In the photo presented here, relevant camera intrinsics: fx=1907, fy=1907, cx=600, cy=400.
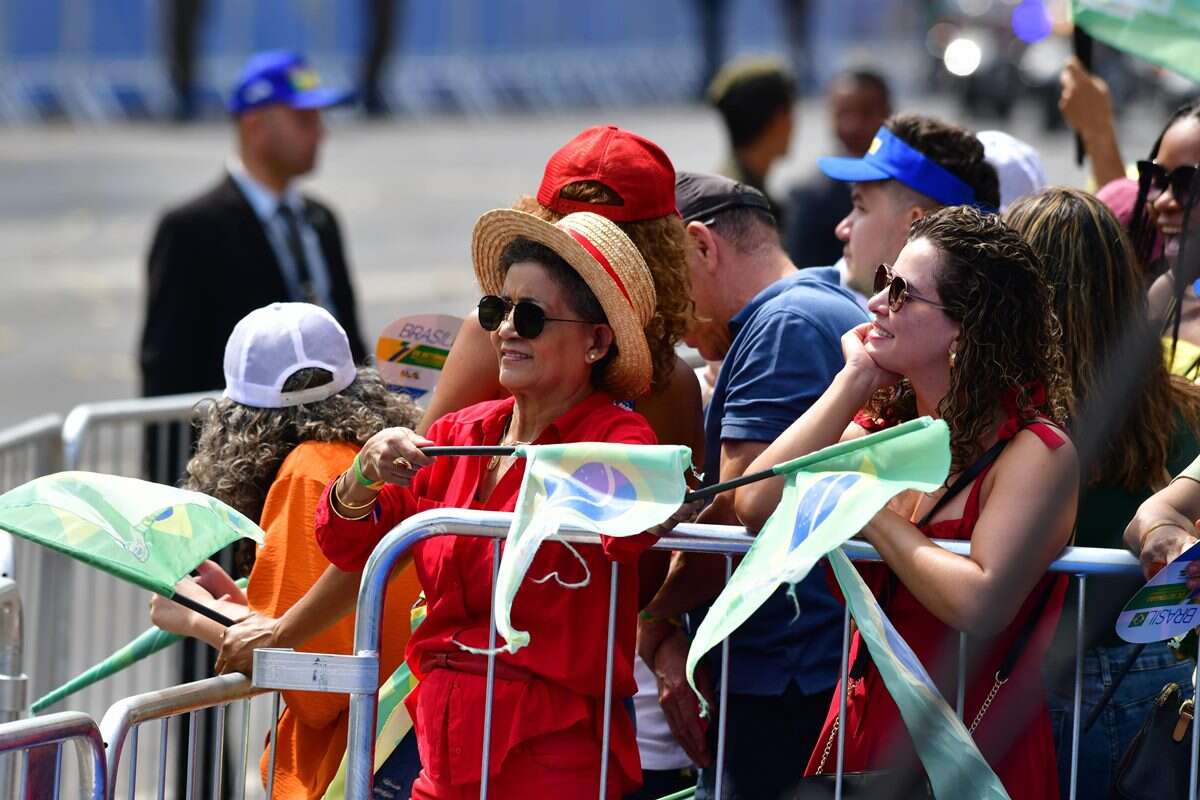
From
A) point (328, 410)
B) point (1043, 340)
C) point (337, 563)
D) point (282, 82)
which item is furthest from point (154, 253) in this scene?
point (1043, 340)

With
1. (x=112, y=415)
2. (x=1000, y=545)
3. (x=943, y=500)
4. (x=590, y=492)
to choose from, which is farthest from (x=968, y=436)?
(x=112, y=415)

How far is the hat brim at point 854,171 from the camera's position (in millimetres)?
4852

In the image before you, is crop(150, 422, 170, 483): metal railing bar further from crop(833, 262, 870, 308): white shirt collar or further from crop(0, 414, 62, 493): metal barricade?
crop(833, 262, 870, 308): white shirt collar

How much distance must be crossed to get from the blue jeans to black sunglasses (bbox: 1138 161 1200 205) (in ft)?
4.39

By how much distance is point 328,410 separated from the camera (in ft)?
14.5

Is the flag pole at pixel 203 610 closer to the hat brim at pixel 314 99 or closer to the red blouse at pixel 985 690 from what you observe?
the red blouse at pixel 985 690

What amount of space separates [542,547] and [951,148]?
1848mm

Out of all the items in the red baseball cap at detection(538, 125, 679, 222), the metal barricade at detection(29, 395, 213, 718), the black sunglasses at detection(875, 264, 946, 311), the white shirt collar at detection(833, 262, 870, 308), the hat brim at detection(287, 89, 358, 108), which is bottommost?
the metal barricade at detection(29, 395, 213, 718)

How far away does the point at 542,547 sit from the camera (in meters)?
3.69

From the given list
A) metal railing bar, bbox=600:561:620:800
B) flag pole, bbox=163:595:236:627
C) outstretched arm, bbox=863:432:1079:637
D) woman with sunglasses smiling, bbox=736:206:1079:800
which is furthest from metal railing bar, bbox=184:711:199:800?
outstretched arm, bbox=863:432:1079:637

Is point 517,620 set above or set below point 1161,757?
above

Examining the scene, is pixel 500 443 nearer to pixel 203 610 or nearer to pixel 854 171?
pixel 203 610

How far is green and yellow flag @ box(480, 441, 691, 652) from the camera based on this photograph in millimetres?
3443

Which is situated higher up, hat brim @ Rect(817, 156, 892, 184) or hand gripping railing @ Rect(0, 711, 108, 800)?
hat brim @ Rect(817, 156, 892, 184)
